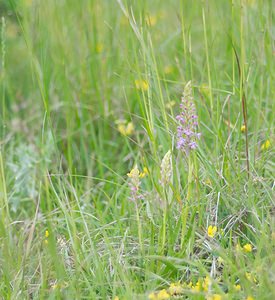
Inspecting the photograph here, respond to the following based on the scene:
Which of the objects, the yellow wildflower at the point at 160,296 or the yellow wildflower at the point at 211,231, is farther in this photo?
the yellow wildflower at the point at 211,231

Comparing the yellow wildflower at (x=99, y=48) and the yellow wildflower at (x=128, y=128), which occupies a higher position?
the yellow wildflower at (x=99, y=48)

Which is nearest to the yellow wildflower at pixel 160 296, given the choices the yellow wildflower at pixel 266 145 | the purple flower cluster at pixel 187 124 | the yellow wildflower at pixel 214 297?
the yellow wildflower at pixel 214 297

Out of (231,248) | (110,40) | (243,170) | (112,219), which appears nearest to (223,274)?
(231,248)

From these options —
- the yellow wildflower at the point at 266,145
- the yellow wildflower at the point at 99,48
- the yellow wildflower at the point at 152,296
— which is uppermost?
the yellow wildflower at the point at 99,48

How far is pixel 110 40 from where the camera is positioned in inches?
142

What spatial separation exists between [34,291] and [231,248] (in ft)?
2.19

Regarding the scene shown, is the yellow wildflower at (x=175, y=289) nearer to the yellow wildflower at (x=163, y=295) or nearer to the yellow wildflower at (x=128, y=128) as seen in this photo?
the yellow wildflower at (x=163, y=295)

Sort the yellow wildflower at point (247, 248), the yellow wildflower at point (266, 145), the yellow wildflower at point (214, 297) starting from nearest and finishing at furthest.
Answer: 1. the yellow wildflower at point (214, 297)
2. the yellow wildflower at point (247, 248)
3. the yellow wildflower at point (266, 145)

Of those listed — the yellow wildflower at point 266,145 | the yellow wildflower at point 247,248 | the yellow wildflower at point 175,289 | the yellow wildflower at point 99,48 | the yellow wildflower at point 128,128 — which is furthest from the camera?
the yellow wildflower at point 99,48

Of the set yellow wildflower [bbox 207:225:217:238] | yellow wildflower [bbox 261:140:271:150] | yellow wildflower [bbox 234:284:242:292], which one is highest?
yellow wildflower [bbox 261:140:271:150]

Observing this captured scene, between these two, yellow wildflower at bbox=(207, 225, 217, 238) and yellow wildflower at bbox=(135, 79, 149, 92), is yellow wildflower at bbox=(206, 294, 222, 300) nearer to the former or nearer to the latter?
yellow wildflower at bbox=(207, 225, 217, 238)

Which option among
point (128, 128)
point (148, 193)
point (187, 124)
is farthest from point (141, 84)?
point (128, 128)

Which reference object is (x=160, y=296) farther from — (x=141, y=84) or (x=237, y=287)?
(x=141, y=84)

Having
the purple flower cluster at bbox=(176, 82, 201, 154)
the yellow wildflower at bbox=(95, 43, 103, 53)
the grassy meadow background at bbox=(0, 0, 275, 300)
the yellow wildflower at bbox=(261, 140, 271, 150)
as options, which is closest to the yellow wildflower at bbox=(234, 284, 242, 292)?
the grassy meadow background at bbox=(0, 0, 275, 300)
